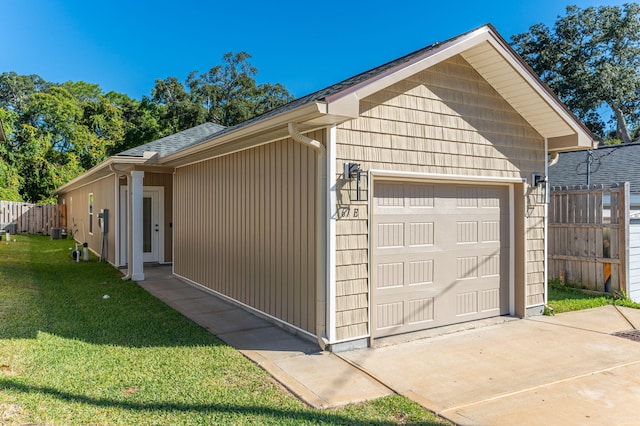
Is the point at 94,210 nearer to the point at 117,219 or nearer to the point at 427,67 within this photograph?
the point at 117,219

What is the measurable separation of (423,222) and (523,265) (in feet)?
6.03

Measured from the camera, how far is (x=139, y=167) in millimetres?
9398

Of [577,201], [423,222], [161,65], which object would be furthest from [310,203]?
[161,65]

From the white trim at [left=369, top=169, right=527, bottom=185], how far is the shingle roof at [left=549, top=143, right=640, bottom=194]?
6.29 meters

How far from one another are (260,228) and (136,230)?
13.7 feet

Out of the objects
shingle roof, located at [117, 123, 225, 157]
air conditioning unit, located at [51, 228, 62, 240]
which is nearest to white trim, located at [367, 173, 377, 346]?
shingle roof, located at [117, 123, 225, 157]

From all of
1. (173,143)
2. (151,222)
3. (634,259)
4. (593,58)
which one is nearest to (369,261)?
(634,259)

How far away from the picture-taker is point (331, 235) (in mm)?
4746

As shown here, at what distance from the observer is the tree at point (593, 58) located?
2192cm

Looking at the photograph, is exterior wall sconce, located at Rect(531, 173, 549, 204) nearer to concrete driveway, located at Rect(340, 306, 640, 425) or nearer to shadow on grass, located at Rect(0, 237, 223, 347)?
concrete driveway, located at Rect(340, 306, 640, 425)

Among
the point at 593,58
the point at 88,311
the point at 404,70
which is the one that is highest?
the point at 593,58

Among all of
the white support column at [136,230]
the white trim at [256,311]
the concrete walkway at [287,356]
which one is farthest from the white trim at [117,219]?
the concrete walkway at [287,356]

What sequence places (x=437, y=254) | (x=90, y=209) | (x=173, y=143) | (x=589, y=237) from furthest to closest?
(x=90, y=209) → (x=173, y=143) → (x=589, y=237) → (x=437, y=254)

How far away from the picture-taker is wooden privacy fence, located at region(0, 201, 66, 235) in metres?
20.8
